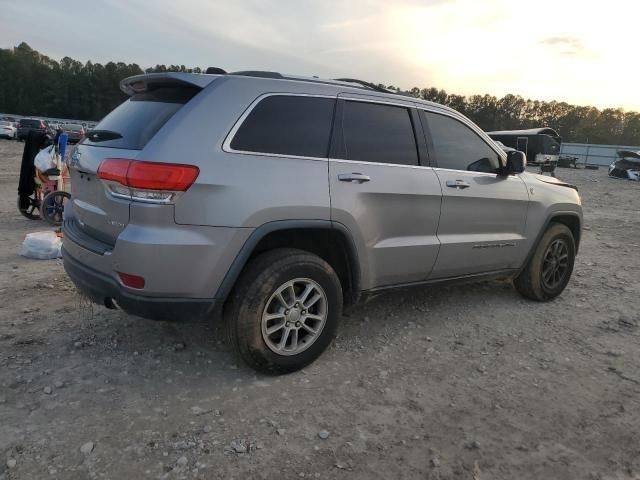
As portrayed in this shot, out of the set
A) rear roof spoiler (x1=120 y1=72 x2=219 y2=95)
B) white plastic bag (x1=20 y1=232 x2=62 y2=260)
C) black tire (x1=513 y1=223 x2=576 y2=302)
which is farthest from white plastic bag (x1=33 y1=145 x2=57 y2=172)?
black tire (x1=513 y1=223 x2=576 y2=302)

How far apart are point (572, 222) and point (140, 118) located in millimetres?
4413

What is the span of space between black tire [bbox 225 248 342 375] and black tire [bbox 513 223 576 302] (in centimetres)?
255

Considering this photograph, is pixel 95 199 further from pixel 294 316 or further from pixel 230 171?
pixel 294 316

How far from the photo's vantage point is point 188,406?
295cm

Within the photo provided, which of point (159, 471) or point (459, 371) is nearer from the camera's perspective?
point (159, 471)

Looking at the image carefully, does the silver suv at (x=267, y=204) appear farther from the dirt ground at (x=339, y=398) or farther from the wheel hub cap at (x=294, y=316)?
the dirt ground at (x=339, y=398)

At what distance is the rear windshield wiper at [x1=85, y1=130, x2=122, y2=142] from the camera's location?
10.4ft

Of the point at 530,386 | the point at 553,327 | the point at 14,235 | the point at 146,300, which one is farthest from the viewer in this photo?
the point at 14,235

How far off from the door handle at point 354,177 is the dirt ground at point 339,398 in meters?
1.28

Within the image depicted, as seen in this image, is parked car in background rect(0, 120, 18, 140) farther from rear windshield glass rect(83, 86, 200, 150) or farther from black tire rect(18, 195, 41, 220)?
rear windshield glass rect(83, 86, 200, 150)

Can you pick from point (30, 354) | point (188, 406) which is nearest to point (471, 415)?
point (188, 406)

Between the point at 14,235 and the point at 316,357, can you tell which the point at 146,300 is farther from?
the point at 14,235

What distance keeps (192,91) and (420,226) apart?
1.91m

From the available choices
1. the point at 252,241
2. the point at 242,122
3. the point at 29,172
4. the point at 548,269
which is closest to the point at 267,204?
the point at 252,241
